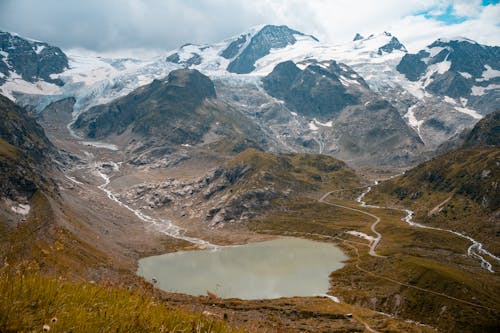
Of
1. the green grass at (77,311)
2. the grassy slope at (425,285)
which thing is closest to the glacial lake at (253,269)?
the grassy slope at (425,285)

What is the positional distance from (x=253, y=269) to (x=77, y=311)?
153782 mm

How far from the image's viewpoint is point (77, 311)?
4.32 metres

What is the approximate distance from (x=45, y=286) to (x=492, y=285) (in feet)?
480

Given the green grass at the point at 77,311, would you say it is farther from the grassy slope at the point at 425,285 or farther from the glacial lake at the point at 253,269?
the grassy slope at the point at 425,285

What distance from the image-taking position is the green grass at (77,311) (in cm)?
415

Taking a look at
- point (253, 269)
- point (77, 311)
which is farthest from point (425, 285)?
point (77, 311)

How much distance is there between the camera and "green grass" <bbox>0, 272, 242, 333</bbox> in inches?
163

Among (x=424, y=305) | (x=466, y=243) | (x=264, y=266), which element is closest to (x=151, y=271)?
(x=264, y=266)

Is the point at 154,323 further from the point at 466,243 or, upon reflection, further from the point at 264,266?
the point at 466,243

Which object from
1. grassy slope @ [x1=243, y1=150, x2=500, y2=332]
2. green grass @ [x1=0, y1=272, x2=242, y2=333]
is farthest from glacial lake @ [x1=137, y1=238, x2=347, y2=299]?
green grass @ [x1=0, y1=272, x2=242, y2=333]

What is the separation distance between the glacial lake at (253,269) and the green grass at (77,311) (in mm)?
110616

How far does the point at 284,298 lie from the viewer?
116m

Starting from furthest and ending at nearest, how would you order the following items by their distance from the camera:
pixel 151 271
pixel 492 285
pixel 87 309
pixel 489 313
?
pixel 151 271 → pixel 492 285 → pixel 489 313 → pixel 87 309

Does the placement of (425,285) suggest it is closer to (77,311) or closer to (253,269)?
(253,269)
